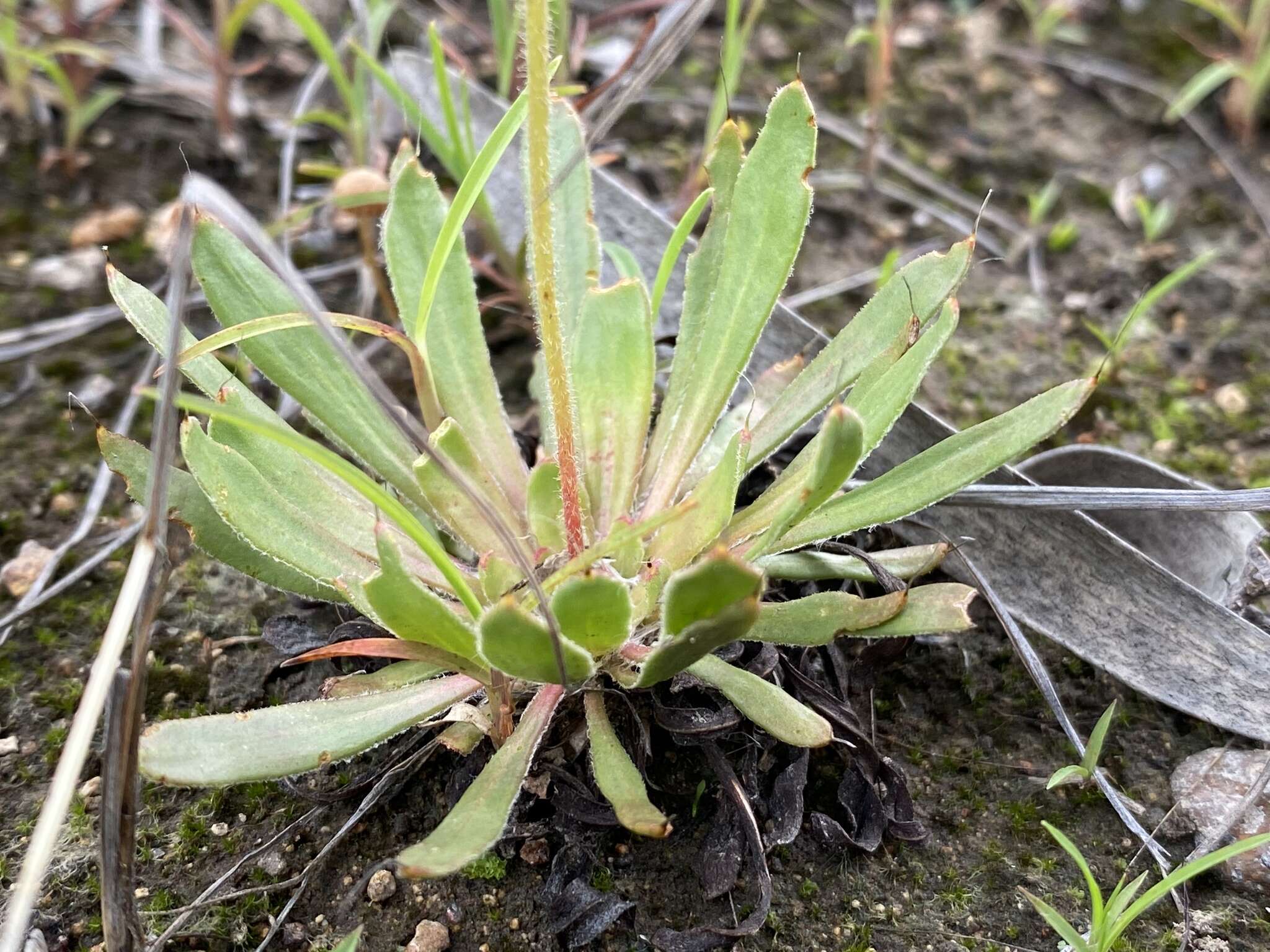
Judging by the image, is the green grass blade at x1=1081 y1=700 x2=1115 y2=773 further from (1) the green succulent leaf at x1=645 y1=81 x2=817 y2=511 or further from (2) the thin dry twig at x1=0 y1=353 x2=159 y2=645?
(2) the thin dry twig at x1=0 y1=353 x2=159 y2=645

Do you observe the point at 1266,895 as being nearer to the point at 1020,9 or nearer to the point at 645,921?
the point at 645,921

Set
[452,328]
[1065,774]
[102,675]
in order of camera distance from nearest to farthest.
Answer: [102,675] < [1065,774] < [452,328]

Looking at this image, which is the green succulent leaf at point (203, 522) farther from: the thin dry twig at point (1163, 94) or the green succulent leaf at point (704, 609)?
the thin dry twig at point (1163, 94)

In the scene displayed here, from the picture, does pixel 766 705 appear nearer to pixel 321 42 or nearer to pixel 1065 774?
pixel 1065 774

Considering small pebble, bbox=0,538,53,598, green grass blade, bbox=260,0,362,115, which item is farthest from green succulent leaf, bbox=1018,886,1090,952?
green grass blade, bbox=260,0,362,115

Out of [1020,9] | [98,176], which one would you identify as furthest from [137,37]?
[1020,9]

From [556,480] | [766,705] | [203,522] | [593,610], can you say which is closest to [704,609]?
[593,610]

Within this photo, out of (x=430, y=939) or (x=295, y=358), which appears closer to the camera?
(x=430, y=939)
